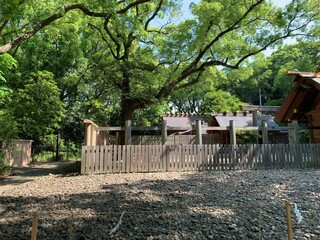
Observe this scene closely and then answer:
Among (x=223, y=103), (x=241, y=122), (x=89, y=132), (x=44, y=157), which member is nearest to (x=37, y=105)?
(x=44, y=157)

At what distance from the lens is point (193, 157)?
1043cm

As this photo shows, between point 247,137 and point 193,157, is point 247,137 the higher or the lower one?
the higher one

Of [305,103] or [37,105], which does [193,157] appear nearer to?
[305,103]

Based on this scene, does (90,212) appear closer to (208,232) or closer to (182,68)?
(208,232)

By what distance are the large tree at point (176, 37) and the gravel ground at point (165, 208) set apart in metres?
6.98

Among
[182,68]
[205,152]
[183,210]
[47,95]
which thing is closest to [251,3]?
[182,68]

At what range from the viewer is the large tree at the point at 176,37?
1230 cm

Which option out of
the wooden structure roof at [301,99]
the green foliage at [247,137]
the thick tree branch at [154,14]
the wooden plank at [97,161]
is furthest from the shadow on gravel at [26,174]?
the green foliage at [247,137]

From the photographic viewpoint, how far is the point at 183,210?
4.91 meters

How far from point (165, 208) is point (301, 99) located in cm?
1111

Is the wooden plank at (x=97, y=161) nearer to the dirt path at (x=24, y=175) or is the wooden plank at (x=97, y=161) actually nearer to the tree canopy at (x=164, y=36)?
the dirt path at (x=24, y=175)

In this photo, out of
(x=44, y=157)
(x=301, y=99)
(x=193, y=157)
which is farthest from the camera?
(x=44, y=157)

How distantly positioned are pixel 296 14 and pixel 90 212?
12391mm

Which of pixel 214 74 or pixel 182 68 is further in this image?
pixel 214 74
